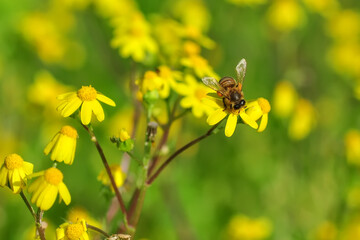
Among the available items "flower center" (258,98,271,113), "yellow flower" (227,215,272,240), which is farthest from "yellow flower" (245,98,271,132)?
"yellow flower" (227,215,272,240)

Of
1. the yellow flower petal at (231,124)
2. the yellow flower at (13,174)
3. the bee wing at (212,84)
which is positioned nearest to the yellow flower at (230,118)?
the yellow flower petal at (231,124)

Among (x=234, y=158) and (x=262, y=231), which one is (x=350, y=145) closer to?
(x=262, y=231)

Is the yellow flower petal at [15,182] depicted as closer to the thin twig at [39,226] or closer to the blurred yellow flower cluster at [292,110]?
the thin twig at [39,226]

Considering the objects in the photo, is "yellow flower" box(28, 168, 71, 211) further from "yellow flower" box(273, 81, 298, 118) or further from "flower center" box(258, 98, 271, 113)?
"yellow flower" box(273, 81, 298, 118)

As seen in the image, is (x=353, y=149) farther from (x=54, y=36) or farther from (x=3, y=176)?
(x=54, y=36)

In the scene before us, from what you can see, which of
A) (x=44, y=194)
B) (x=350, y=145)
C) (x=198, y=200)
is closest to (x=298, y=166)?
(x=198, y=200)

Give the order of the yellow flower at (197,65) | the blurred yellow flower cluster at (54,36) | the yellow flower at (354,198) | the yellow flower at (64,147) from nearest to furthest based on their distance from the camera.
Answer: the yellow flower at (64,147), the yellow flower at (197,65), the yellow flower at (354,198), the blurred yellow flower cluster at (54,36)
